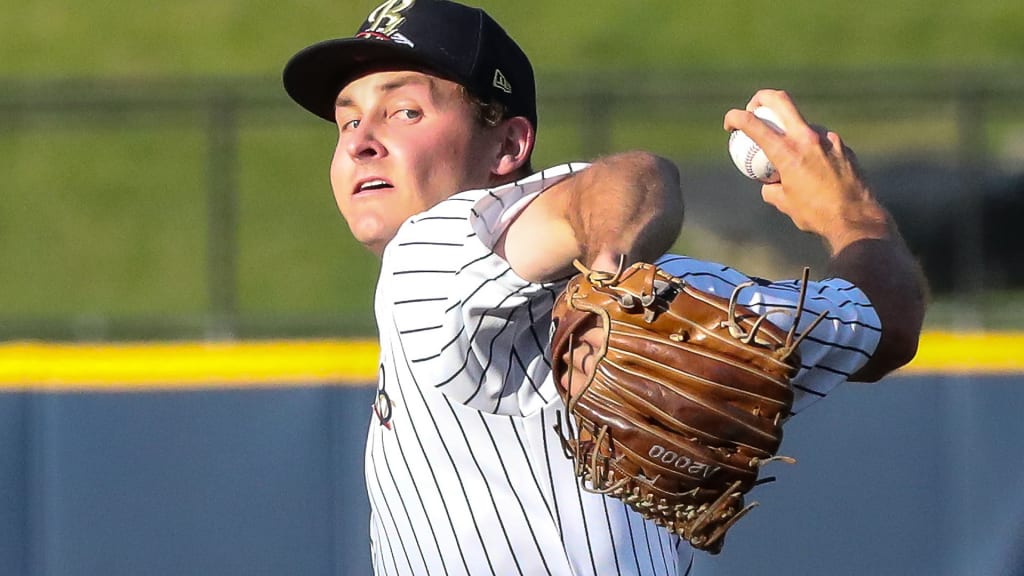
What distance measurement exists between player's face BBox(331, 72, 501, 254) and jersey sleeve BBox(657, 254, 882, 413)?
407 mm

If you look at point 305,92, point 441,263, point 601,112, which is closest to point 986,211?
point 601,112

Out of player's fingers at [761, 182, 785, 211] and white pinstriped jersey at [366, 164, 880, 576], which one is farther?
player's fingers at [761, 182, 785, 211]

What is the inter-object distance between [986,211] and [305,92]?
4.80 meters

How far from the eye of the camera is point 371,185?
89.5 inches

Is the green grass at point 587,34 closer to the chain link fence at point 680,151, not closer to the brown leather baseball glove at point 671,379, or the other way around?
the chain link fence at point 680,151

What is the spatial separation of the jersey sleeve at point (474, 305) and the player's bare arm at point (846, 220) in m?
0.44

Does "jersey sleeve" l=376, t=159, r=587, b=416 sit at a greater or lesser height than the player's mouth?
lesser

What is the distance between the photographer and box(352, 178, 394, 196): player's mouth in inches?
88.8

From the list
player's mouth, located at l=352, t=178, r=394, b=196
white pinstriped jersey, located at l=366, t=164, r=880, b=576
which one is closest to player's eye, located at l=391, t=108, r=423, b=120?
player's mouth, located at l=352, t=178, r=394, b=196

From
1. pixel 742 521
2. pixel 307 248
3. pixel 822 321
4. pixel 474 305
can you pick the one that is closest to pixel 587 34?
pixel 307 248

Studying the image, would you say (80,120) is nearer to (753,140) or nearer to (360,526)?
(360,526)

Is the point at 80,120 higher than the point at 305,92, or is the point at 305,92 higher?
the point at 80,120

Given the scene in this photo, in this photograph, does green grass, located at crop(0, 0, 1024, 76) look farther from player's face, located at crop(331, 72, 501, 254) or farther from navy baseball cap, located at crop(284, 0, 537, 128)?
player's face, located at crop(331, 72, 501, 254)

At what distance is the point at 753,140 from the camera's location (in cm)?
210
